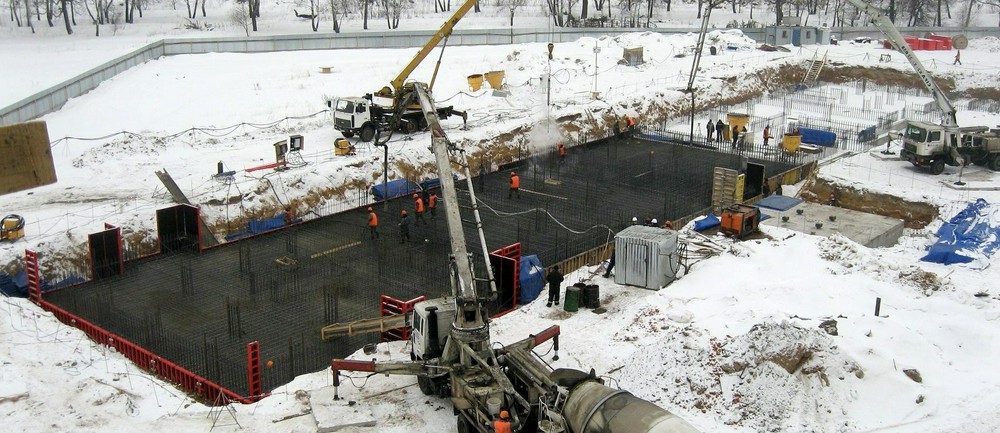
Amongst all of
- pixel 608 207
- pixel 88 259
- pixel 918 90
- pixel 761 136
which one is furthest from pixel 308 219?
pixel 918 90

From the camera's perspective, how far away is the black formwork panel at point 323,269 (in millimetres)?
20641

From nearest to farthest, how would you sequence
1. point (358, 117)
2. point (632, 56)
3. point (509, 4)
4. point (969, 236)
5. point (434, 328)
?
point (434, 328), point (969, 236), point (358, 117), point (632, 56), point (509, 4)

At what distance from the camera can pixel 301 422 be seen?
1648 cm

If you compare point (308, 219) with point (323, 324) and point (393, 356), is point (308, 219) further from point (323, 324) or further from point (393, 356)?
point (393, 356)

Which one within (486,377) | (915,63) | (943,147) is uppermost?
(915,63)

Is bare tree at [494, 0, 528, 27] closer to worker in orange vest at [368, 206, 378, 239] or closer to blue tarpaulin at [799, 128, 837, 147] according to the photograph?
blue tarpaulin at [799, 128, 837, 147]

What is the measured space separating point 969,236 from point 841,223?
3.70m

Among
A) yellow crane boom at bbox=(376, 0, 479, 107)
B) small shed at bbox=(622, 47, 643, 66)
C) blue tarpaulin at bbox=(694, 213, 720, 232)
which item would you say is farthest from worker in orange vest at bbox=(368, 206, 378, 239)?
small shed at bbox=(622, 47, 643, 66)

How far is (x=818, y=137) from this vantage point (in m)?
39.9

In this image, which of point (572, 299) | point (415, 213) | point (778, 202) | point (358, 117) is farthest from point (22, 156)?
point (358, 117)

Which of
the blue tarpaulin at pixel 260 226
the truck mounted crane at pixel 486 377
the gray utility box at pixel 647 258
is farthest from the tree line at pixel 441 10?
the truck mounted crane at pixel 486 377

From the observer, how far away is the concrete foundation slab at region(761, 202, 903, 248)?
2717cm

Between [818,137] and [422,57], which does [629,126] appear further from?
[422,57]

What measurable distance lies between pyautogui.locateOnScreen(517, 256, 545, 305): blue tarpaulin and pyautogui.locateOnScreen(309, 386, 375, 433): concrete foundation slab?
6771 mm
